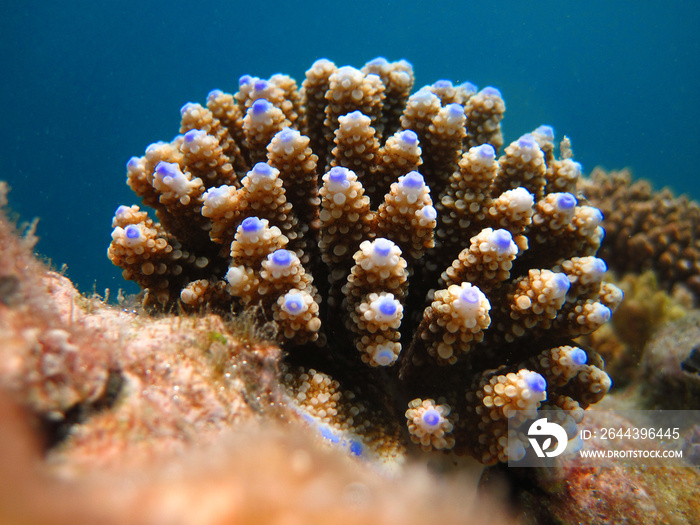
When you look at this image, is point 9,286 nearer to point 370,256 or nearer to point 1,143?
point 370,256

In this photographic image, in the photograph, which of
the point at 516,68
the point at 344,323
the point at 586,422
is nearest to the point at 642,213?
the point at 586,422

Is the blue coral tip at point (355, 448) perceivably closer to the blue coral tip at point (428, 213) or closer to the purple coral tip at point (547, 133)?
the blue coral tip at point (428, 213)

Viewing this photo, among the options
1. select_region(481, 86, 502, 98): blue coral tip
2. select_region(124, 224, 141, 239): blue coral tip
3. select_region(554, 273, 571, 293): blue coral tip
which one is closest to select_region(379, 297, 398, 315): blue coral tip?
select_region(554, 273, 571, 293): blue coral tip

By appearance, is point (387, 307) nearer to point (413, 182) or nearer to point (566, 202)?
point (413, 182)

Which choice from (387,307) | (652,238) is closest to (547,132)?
(387,307)

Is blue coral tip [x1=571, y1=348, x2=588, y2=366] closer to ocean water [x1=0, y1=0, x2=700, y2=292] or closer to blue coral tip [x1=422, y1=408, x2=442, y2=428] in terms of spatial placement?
blue coral tip [x1=422, y1=408, x2=442, y2=428]

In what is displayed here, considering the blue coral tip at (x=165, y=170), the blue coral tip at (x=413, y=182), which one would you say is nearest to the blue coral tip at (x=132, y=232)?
the blue coral tip at (x=165, y=170)

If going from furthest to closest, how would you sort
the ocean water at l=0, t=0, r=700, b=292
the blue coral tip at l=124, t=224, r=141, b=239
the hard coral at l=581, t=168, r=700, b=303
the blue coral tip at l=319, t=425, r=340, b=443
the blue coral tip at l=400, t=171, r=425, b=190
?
the ocean water at l=0, t=0, r=700, b=292 → the hard coral at l=581, t=168, r=700, b=303 → the blue coral tip at l=124, t=224, r=141, b=239 → the blue coral tip at l=400, t=171, r=425, b=190 → the blue coral tip at l=319, t=425, r=340, b=443
